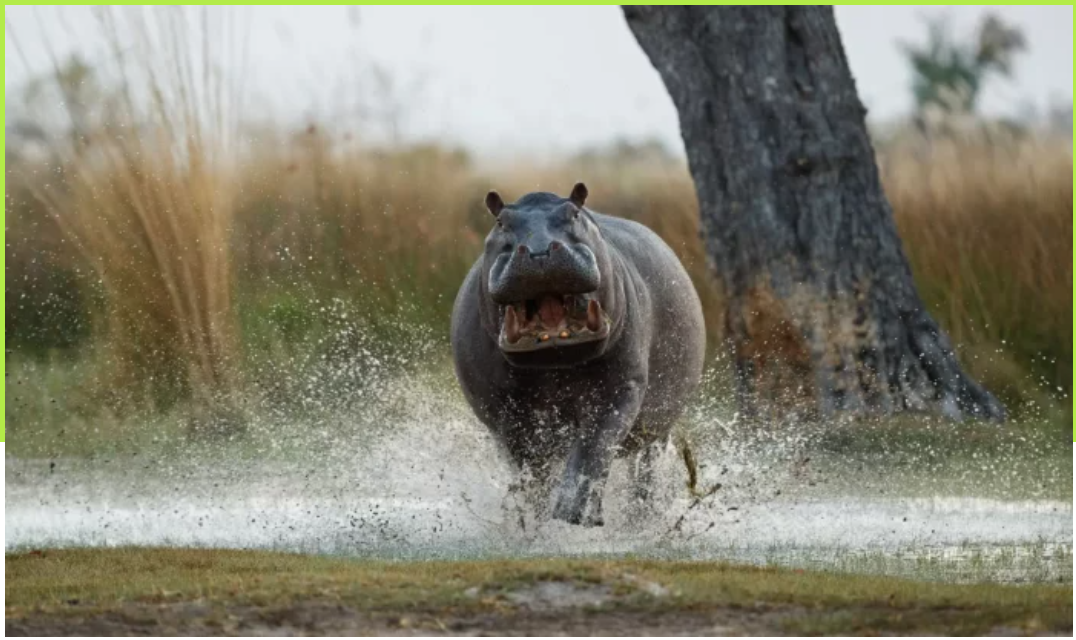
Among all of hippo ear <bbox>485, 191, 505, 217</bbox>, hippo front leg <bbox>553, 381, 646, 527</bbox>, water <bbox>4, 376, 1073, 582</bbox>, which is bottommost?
water <bbox>4, 376, 1073, 582</bbox>

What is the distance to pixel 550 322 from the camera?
7.91m

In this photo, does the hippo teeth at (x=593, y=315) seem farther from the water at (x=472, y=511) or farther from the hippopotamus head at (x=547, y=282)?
the water at (x=472, y=511)

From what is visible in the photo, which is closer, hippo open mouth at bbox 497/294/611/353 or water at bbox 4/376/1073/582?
hippo open mouth at bbox 497/294/611/353

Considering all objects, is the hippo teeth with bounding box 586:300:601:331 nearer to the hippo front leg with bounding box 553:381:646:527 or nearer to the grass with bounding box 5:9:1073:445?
the hippo front leg with bounding box 553:381:646:527

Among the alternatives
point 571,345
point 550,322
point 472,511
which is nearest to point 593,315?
point 550,322

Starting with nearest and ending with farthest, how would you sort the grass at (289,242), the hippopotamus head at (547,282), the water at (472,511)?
1. the hippopotamus head at (547,282)
2. the water at (472,511)
3. the grass at (289,242)

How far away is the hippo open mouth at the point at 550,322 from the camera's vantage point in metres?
7.86

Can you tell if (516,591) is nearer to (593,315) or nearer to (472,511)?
(593,315)

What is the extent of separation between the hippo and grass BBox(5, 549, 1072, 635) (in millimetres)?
1091

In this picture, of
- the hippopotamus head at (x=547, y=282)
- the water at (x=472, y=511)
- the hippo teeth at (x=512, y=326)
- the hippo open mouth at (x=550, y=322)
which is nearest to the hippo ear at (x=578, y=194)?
the hippopotamus head at (x=547, y=282)

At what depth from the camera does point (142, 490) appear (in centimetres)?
1041

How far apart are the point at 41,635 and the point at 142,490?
433cm

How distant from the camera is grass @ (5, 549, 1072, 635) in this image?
6.29 meters

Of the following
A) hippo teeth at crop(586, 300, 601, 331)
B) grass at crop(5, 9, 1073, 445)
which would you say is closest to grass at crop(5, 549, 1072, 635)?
hippo teeth at crop(586, 300, 601, 331)
